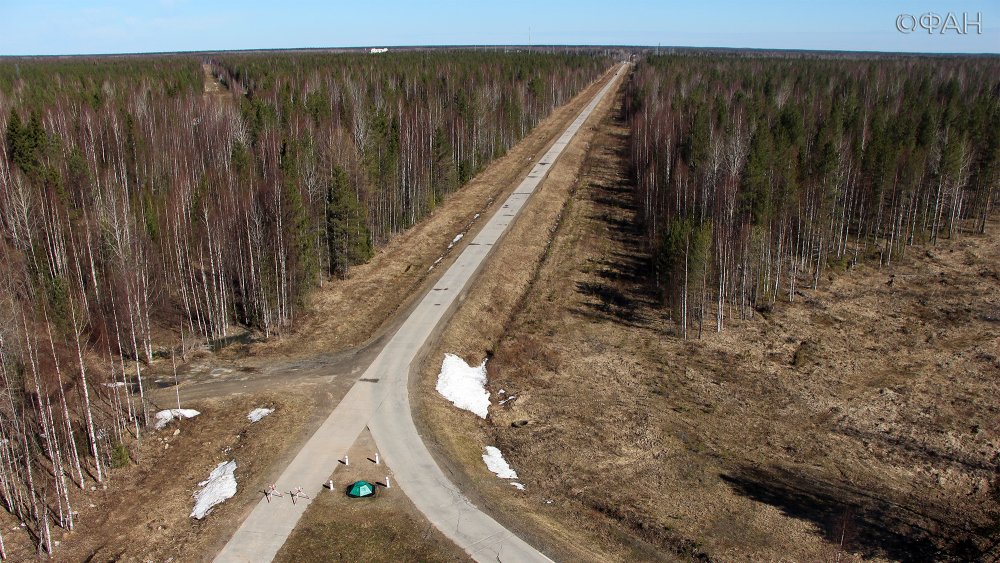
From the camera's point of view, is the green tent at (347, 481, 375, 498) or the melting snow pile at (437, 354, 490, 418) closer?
the green tent at (347, 481, 375, 498)

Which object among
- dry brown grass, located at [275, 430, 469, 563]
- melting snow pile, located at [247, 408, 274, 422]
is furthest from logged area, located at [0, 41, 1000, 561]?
melting snow pile, located at [247, 408, 274, 422]

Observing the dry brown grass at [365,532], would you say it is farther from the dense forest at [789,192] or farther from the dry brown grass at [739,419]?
the dense forest at [789,192]

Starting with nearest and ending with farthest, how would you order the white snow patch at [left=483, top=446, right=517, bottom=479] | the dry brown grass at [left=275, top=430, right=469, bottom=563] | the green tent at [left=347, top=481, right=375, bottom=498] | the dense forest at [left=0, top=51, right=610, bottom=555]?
1. the dry brown grass at [left=275, top=430, right=469, bottom=563]
2. the green tent at [left=347, top=481, right=375, bottom=498]
3. the dense forest at [left=0, top=51, right=610, bottom=555]
4. the white snow patch at [left=483, top=446, right=517, bottom=479]

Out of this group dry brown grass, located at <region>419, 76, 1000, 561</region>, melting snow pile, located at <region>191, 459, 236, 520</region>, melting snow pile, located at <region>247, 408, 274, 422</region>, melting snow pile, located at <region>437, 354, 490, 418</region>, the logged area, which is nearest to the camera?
melting snow pile, located at <region>191, 459, 236, 520</region>

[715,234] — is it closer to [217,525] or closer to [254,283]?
[254,283]

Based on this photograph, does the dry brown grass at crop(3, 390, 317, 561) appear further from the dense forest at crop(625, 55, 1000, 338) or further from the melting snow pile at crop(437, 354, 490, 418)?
the dense forest at crop(625, 55, 1000, 338)

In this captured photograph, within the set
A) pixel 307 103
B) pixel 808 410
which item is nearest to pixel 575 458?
pixel 808 410

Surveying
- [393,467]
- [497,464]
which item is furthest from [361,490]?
[497,464]
